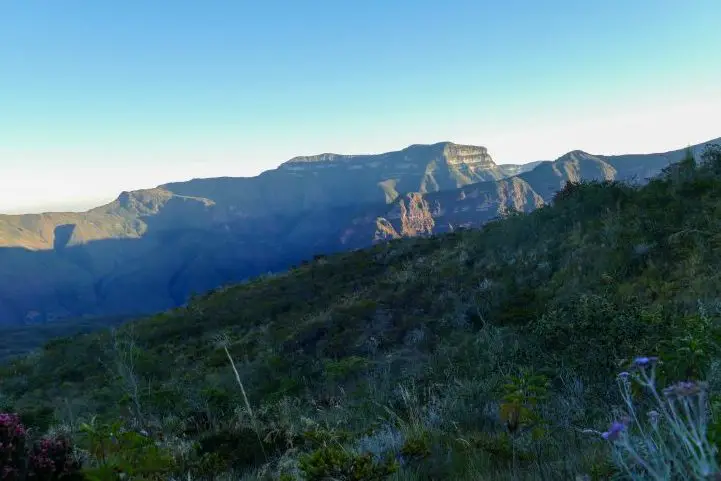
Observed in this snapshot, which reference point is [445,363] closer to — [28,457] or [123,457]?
[123,457]

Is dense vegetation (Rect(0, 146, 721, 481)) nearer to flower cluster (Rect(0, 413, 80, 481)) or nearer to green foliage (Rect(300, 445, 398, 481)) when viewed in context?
green foliage (Rect(300, 445, 398, 481))

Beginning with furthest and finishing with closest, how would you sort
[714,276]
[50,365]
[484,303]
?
[50,365] < [484,303] < [714,276]

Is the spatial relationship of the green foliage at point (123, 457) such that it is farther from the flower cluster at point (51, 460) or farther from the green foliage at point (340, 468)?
the green foliage at point (340, 468)

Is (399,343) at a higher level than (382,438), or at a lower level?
lower

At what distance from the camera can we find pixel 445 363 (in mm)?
7941

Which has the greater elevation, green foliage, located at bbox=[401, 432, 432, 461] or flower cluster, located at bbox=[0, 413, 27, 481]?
flower cluster, located at bbox=[0, 413, 27, 481]

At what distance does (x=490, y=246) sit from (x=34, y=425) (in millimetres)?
14973

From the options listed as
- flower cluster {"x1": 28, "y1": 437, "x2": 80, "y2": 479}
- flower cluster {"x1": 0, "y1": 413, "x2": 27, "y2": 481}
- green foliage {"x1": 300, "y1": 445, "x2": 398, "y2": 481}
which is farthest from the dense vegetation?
flower cluster {"x1": 0, "y1": 413, "x2": 27, "y2": 481}

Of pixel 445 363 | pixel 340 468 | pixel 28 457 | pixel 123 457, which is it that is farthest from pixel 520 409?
pixel 445 363

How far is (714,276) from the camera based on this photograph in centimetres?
694

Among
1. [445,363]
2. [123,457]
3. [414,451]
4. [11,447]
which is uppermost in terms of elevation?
[11,447]

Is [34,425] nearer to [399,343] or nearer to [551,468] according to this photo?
[399,343]

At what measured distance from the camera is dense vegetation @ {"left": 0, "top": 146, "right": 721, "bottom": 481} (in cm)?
319

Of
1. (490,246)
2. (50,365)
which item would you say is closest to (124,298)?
(50,365)
